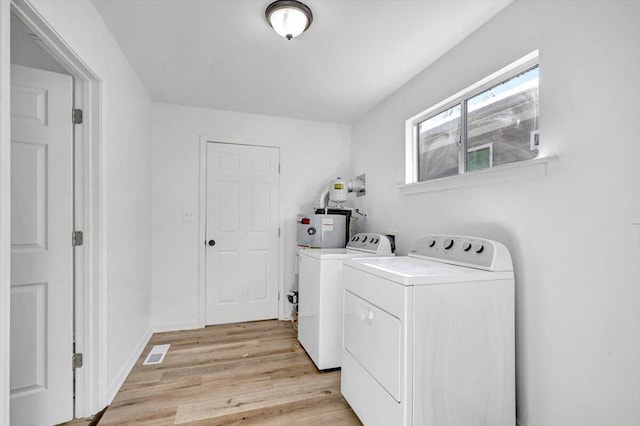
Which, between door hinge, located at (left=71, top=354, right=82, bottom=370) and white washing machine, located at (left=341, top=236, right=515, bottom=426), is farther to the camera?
door hinge, located at (left=71, top=354, right=82, bottom=370)

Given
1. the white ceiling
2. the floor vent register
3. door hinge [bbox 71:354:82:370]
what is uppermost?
the white ceiling

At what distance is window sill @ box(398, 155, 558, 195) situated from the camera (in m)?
1.40

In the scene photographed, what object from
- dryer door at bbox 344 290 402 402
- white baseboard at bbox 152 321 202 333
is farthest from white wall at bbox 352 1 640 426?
white baseboard at bbox 152 321 202 333

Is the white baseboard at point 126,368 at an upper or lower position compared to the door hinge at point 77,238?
lower

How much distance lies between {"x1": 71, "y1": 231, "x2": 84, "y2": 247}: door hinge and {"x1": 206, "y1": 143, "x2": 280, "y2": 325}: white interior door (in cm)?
150

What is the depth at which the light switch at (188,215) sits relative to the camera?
3.10 meters

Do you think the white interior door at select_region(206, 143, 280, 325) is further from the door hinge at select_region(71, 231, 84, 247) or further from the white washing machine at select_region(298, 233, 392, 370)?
the door hinge at select_region(71, 231, 84, 247)

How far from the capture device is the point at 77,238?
1678 mm

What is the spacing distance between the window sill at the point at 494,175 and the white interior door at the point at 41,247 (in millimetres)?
2304

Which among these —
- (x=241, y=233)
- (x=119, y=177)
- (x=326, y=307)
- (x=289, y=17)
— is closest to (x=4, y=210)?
(x=119, y=177)

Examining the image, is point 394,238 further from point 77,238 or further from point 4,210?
point 4,210

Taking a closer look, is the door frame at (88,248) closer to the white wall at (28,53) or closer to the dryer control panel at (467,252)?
the white wall at (28,53)

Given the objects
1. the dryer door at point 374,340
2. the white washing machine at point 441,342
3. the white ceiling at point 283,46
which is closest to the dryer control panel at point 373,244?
the dryer door at point 374,340

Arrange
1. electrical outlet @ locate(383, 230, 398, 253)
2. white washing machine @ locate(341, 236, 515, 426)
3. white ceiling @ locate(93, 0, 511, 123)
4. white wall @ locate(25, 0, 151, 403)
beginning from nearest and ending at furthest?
white washing machine @ locate(341, 236, 515, 426) → white wall @ locate(25, 0, 151, 403) → white ceiling @ locate(93, 0, 511, 123) → electrical outlet @ locate(383, 230, 398, 253)
